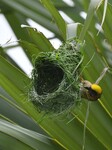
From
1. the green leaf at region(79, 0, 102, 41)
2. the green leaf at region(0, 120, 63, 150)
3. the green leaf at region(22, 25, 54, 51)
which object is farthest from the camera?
the green leaf at region(22, 25, 54, 51)

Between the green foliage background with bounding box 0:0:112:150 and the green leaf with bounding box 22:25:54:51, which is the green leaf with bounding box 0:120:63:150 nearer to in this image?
the green foliage background with bounding box 0:0:112:150

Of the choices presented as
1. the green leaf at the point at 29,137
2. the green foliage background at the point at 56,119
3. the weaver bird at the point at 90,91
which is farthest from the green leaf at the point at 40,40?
the weaver bird at the point at 90,91

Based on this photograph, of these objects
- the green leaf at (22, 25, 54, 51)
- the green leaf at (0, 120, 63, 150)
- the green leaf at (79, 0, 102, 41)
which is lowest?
the green leaf at (0, 120, 63, 150)

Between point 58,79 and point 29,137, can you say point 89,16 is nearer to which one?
point 58,79

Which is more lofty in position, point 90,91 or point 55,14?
point 55,14

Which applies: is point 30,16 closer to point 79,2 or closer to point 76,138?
point 79,2

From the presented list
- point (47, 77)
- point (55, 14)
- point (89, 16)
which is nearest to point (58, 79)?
point (47, 77)

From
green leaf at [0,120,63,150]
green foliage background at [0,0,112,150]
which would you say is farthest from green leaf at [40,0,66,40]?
green leaf at [0,120,63,150]

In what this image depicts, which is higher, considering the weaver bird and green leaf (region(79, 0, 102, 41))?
green leaf (region(79, 0, 102, 41))
